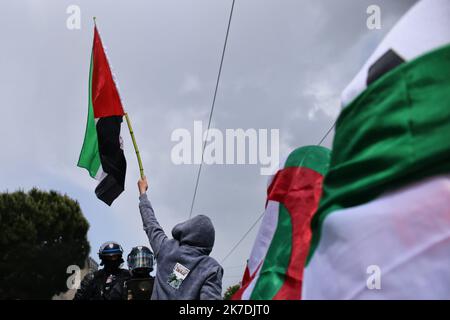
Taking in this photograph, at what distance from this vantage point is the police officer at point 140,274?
424 centimetres

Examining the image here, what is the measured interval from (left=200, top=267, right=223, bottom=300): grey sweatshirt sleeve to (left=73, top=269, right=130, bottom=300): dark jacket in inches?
66.8

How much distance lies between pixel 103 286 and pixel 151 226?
151cm

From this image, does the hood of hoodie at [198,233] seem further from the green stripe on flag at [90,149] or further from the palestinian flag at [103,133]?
the green stripe on flag at [90,149]

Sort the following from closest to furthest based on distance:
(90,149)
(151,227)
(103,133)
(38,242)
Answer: (151,227) → (103,133) → (90,149) → (38,242)

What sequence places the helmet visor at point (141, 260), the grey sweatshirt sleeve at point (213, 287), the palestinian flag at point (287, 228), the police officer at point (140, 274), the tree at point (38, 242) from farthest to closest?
the tree at point (38, 242) → the helmet visor at point (141, 260) → the police officer at point (140, 274) → the grey sweatshirt sleeve at point (213, 287) → the palestinian flag at point (287, 228)

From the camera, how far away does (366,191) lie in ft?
4.62

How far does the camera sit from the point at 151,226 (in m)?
3.45

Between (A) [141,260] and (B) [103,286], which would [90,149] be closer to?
(A) [141,260]

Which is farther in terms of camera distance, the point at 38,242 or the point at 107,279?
the point at 38,242

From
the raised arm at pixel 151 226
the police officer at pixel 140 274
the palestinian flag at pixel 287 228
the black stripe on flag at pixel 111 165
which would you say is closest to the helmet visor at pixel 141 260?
the police officer at pixel 140 274

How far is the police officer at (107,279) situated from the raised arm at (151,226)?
1.24 metres

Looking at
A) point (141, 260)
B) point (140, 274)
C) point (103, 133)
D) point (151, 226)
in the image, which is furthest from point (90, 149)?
point (151, 226)

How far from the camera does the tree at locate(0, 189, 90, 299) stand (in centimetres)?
2570
